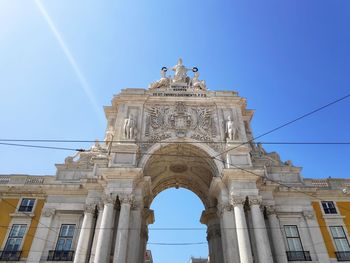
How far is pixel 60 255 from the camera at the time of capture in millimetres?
19844

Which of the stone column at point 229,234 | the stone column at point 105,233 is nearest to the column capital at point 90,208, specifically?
the stone column at point 105,233

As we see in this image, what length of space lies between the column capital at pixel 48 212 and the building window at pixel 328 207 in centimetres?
2079

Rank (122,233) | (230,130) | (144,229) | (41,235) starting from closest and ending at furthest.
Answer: (122,233), (41,235), (230,130), (144,229)

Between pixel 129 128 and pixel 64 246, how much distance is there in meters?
10.1

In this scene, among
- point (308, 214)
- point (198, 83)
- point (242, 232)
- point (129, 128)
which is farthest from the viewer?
point (198, 83)

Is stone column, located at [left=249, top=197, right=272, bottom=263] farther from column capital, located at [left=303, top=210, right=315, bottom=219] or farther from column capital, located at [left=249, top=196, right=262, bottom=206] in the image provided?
column capital, located at [left=303, top=210, right=315, bottom=219]

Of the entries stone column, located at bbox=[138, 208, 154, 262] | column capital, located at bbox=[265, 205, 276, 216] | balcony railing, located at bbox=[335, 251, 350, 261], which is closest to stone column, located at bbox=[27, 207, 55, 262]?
stone column, located at bbox=[138, 208, 154, 262]

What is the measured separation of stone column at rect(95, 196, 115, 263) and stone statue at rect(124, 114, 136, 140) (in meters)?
5.87

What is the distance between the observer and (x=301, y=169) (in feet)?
80.6

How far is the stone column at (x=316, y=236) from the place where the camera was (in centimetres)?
2024

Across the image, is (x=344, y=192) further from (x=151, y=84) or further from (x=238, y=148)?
(x=151, y=84)

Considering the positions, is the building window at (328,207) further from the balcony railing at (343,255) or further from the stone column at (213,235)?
the stone column at (213,235)

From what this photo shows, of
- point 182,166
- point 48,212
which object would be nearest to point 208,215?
point 182,166

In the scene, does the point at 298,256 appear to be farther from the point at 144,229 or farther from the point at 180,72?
the point at 180,72
